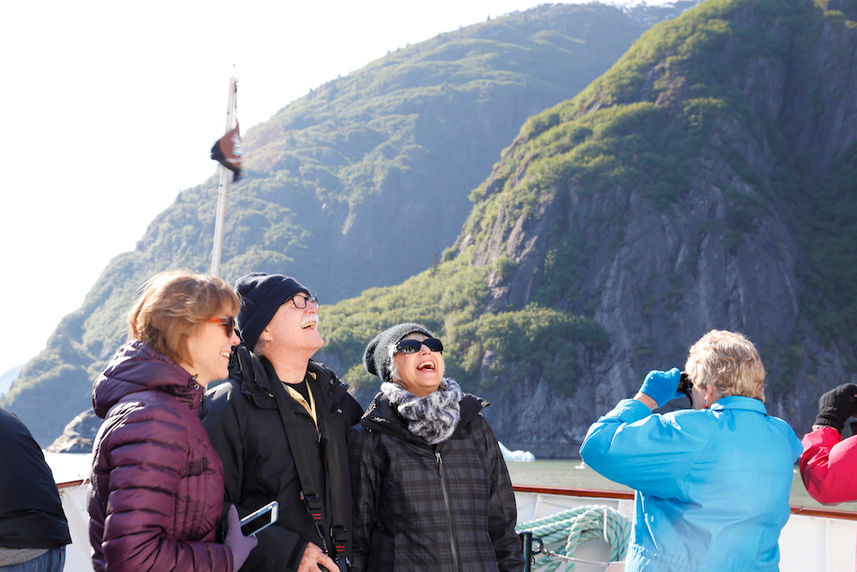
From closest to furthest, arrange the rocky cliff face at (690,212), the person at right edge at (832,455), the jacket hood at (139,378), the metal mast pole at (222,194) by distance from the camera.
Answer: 1. the jacket hood at (139,378)
2. the person at right edge at (832,455)
3. the metal mast pole at (222,194)
4. the rocky cliff face at (690,212)

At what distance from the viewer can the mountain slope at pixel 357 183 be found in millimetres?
137375

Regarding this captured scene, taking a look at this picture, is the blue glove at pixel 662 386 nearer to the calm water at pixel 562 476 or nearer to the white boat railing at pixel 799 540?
the white boat railing at pixel 799 540

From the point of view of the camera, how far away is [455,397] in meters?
2.83

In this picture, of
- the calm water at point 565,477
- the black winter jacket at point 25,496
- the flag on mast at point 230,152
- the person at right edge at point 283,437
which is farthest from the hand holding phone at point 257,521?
the calm water at point 565,477

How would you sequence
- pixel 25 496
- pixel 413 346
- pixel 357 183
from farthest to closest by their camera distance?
pixel 357 183 → pixel 413 346 → pixel 25 496

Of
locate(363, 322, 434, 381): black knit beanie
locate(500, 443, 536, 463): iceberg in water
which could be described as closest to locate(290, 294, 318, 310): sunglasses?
locate(363, 322, 434, 381): black knit beanie

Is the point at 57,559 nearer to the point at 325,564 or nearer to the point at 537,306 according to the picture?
the point at 325,564

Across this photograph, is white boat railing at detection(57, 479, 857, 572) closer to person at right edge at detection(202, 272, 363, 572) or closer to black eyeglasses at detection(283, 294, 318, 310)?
person at right edge at detection(202, 272, 363, 572)

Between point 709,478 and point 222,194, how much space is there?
4.92m

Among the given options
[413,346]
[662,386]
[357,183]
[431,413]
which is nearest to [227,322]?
[431,413]

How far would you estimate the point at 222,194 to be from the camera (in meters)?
6.43

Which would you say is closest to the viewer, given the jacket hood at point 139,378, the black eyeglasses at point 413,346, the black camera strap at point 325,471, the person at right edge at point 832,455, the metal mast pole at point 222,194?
the jacket hood at point 139,378

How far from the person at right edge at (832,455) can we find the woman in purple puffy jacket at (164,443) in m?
1.87

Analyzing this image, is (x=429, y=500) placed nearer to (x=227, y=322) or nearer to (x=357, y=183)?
(x=227, y=322)
